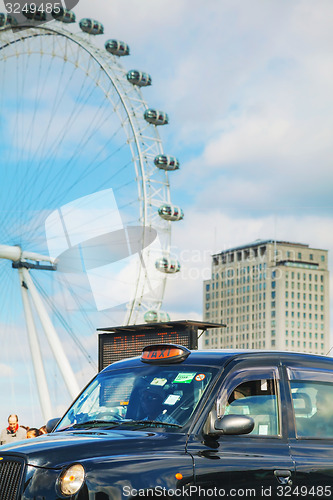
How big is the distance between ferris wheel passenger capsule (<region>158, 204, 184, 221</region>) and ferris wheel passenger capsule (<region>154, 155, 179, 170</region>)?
1.96 metres

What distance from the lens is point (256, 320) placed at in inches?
7662

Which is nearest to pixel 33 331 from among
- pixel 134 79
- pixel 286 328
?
pixel 134 79

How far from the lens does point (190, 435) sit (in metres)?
5.29

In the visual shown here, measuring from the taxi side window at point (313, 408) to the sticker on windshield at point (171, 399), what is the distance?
814 millimetres

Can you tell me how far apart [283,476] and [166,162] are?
29.8 metres

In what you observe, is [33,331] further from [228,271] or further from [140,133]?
[228,271]

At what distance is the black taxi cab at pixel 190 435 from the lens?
4.82 metres

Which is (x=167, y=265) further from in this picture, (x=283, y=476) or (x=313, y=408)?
(x=283, y=476)

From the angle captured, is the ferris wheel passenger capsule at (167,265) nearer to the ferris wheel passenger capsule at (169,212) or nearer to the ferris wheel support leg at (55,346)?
the ferris wheel passenger capsule at (169,212)

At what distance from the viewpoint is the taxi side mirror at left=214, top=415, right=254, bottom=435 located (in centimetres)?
524

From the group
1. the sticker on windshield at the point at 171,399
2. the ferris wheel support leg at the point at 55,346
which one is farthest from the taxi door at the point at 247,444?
the ferris wheel support leg at the point at 55,346

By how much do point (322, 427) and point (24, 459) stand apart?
84.1 inches

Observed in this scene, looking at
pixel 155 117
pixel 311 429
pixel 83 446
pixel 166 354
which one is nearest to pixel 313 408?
pixel 311 429

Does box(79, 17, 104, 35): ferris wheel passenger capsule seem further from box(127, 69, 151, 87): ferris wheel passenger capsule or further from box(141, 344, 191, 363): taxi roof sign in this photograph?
box(141, 344, 191, 363): taxi roof sign
